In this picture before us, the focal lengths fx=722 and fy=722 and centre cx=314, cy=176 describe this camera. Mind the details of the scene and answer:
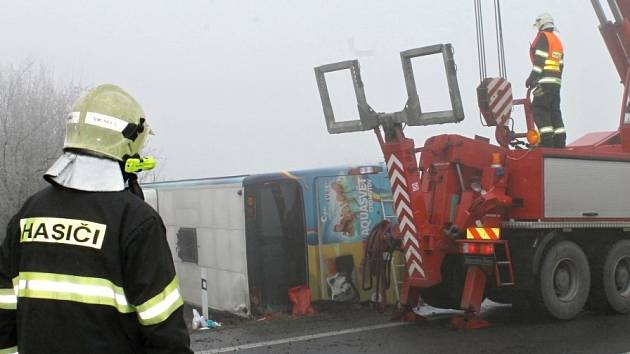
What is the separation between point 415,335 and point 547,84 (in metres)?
3.81

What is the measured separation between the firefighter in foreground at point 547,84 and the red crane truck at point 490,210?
0.80m

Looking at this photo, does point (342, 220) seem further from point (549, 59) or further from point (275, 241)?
point (549, 59)

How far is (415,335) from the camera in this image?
7.41m

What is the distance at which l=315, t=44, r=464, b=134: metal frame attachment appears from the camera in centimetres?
736

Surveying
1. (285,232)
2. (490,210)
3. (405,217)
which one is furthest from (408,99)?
(285,232)

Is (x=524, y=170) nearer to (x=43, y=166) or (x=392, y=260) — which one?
(x=392, y=260)

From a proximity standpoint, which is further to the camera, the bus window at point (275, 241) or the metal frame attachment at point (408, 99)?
the bus window at point (275, 241)

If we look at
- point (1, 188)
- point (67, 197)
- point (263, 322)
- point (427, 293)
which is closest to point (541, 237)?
point (427, 293)

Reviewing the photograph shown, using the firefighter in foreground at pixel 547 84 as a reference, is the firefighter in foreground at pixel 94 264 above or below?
below

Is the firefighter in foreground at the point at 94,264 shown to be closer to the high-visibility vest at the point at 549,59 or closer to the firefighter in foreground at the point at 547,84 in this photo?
the firefighter in foreground at the point at 547,84

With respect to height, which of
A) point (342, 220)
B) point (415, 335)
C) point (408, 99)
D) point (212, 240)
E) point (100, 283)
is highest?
point (408, 99)

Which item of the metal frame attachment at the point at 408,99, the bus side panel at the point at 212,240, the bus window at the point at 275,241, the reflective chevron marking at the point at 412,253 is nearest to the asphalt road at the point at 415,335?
the bus window at the point at 275,241

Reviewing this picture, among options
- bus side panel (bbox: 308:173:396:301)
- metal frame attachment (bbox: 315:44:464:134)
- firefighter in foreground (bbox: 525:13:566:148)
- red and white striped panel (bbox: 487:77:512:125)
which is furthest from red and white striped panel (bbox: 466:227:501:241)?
bus side panel (bbox: 308:173:396:301)

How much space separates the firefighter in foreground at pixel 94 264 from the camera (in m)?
2.21
